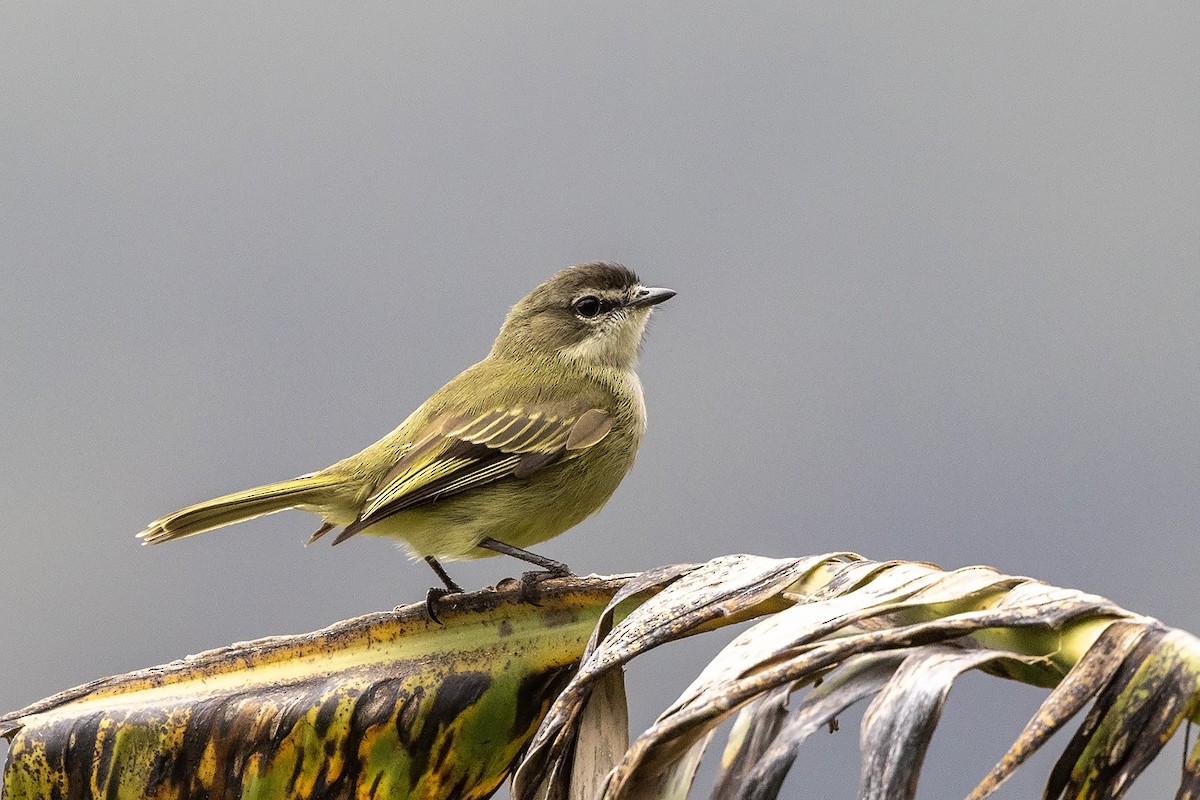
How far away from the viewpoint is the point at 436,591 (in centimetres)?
328

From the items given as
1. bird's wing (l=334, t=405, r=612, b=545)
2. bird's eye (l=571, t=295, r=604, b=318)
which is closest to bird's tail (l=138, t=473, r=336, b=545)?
bird's wing (l=334, t=405, r=612, b=545)

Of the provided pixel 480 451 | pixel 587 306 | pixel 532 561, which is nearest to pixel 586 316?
pixel 587 306

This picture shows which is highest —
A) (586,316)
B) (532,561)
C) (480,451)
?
(586,316)

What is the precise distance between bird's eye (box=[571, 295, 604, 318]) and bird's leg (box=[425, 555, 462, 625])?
4.46ft

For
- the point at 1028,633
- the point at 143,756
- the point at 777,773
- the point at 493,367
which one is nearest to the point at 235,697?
the point at 143,756

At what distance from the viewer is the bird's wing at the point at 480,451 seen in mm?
4402

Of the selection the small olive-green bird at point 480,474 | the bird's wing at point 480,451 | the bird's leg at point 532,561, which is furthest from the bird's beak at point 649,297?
the bird's leg at point 532,561

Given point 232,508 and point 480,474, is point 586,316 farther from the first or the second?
point 232,508

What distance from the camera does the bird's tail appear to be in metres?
4.42

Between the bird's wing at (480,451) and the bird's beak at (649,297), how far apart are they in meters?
0.76

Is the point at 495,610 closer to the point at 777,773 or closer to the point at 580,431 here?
the point at 777,773

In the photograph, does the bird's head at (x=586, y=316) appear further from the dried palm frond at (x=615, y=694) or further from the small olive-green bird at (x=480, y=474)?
the dried palm frond at (x=615, y=694)

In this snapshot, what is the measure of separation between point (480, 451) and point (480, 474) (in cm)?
10

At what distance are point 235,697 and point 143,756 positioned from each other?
19 centimetres
